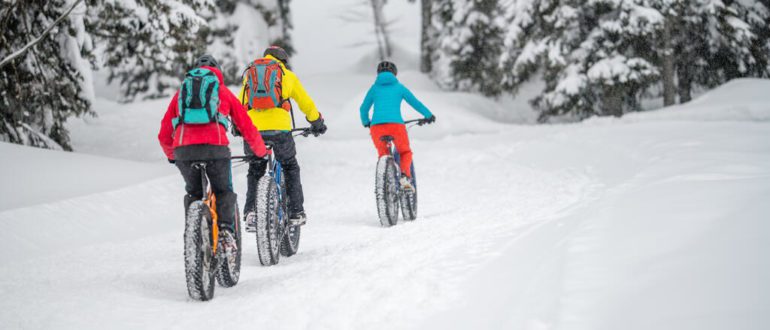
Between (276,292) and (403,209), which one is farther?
(403,209)

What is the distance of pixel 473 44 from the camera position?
24328 millimetres

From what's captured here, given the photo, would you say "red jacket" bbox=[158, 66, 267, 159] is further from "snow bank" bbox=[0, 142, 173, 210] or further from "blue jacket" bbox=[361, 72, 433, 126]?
"snow bank" bbox=[0, 142, 173, 210]

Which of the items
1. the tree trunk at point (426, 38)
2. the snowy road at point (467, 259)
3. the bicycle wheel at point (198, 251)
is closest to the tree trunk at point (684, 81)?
the snowy road at point (467, 259)

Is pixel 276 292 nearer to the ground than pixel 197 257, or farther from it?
nearer to the ground

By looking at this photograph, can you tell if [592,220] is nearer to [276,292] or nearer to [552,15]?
[276,292]

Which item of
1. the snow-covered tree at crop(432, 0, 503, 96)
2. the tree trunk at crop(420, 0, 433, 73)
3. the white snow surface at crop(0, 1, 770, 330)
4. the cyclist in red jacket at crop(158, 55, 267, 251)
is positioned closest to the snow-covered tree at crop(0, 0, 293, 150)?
the white snow surface at crop(0, 1, 770, 330)

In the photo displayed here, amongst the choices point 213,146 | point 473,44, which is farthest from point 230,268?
point 473,44

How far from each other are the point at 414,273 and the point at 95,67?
40.7ft

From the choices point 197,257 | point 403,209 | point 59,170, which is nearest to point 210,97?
point 197,257

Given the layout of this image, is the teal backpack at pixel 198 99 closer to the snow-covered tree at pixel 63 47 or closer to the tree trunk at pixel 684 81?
the snow-covered tree at pixel 63 47

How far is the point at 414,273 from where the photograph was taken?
4289 mm

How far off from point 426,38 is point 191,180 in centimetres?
2459

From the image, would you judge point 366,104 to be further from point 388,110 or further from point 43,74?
point 43,74

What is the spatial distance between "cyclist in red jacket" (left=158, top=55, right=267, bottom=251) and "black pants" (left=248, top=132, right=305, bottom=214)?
113 centimetres
